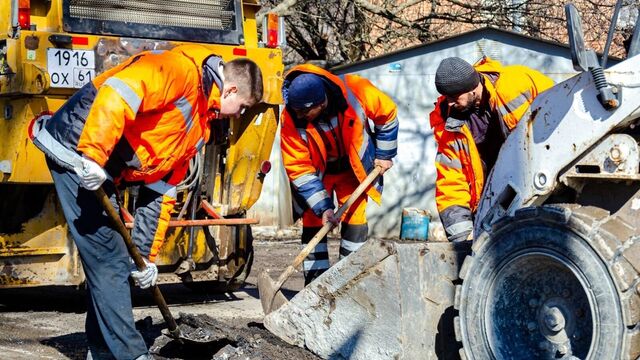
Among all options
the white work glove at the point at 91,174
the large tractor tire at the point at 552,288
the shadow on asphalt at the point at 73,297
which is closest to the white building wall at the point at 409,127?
the shadow on asphalt at the point at 73,297

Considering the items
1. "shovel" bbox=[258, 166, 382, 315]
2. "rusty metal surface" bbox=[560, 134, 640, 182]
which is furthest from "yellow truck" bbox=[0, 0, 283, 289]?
"rusty metal surface" bbox=[560, 134, 640, 182]

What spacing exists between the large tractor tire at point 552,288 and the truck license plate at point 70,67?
3101 mm

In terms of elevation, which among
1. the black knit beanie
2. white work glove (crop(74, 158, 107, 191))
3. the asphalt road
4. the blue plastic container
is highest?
the black knit beanie

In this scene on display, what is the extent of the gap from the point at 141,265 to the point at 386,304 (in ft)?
3.81

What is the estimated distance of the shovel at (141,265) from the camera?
4.73 metres

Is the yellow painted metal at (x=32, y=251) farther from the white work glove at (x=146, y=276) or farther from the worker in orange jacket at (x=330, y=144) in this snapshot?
the white work glove at (x=146, y=276)

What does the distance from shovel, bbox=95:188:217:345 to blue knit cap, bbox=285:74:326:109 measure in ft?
4.84

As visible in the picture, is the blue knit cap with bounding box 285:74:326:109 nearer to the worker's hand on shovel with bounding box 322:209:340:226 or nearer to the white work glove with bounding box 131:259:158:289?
the worker's hand on shovel with bounding box 322:209:340:226

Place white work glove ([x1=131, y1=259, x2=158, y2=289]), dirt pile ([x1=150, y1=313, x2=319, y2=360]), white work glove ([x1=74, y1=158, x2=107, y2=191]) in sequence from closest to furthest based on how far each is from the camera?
white work glove ([x1=74, y1=158, x2=107, y2=191]), white work glove ([x1=131, y1=259, x2=158, y2=289]), dirt pile ([x1=150, y1=313, x2=319, y2=360])

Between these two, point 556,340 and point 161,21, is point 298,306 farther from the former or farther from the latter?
point 161,21

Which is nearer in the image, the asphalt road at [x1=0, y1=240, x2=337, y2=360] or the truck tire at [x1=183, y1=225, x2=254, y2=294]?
the asphalt road at [x1=0, y1=240, x2=337, y2=360]

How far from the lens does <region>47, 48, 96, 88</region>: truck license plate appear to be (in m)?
6.50

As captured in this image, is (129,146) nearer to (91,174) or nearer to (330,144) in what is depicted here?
(91,174)

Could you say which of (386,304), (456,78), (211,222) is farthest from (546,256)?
(211,222)
